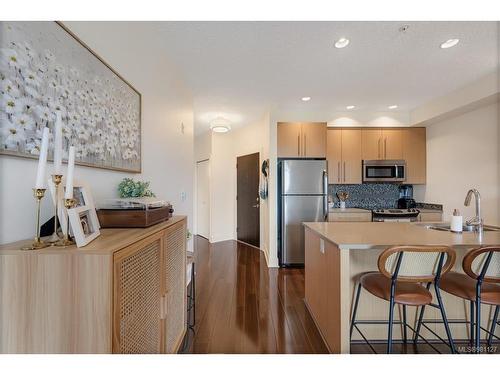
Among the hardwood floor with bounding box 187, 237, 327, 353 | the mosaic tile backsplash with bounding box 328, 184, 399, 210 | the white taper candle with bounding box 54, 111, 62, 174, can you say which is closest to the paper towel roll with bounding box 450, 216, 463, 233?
the hardwood floor with bounding box 187, 237, 327, 353

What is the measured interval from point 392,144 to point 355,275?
3.06 m

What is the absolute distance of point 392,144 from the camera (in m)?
A: 4.07

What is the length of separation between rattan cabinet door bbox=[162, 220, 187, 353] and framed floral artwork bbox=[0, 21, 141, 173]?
570 mm

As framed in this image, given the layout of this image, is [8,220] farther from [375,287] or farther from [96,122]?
[375,287]

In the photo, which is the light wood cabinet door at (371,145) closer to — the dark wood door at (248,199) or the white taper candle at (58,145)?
the dark wood door at (248,199)

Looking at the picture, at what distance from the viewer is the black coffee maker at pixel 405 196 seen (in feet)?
13.9

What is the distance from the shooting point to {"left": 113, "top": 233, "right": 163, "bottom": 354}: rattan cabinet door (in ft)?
2.77

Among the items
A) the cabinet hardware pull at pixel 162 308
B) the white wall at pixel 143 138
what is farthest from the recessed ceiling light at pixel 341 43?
the cabinet hardware pull at pixel 162 308

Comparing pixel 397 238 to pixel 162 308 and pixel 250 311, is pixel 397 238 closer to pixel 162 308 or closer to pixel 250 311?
pixel 250 311

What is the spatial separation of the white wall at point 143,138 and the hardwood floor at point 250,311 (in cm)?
106

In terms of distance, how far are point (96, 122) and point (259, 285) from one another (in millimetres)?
2563

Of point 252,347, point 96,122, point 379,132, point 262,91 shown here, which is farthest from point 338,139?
point 96,122

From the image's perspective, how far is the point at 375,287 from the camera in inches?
62.3

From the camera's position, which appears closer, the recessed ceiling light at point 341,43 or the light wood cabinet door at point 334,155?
the recessed ceiling light at point 341,43
